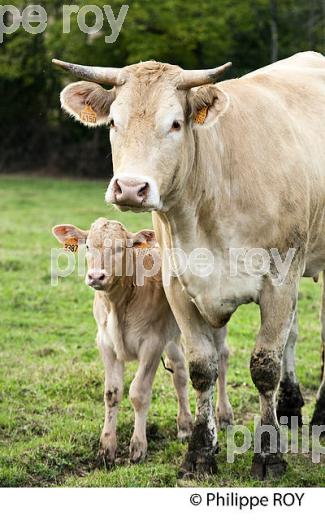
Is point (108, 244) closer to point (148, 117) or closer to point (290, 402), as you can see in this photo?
point (148, 117)

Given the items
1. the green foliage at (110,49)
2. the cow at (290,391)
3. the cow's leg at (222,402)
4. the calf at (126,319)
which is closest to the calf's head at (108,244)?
the calf at (126,319)

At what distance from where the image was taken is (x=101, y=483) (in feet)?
18.4

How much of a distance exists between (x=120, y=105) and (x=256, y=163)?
41.4 inches

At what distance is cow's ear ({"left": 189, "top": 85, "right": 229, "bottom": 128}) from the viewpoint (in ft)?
17.3

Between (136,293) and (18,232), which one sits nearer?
(136,293)

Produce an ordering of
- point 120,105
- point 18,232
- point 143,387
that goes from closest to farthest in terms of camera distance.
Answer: point 120,105 → point 143,387 → point 18,232

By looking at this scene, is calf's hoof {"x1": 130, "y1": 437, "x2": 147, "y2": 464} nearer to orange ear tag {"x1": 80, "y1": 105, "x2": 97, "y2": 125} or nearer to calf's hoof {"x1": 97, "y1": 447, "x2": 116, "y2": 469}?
calf's hoof {"x1": 97, "y1": 447, "x2": 116, "y2": 469}

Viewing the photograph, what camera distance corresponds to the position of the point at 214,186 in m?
5.67

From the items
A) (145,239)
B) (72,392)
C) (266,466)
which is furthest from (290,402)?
(145,239)

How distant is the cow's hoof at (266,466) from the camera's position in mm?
5773

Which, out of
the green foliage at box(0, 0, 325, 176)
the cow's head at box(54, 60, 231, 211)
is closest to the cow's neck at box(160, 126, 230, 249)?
the cow's head at box(54, 60, 231, 211)

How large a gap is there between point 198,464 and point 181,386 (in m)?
0.96

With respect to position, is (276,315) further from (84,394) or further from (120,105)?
(84,394)
